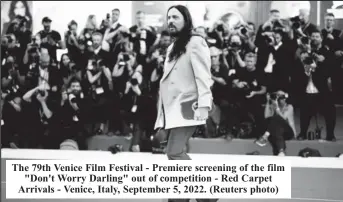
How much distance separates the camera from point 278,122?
502 cm

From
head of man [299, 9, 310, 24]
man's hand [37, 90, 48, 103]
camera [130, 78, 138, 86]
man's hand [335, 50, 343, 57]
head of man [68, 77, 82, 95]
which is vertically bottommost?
man's hand [37, 90, 48, 103]

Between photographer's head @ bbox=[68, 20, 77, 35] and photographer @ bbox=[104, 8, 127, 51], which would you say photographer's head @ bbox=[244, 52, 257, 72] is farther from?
photographer's head @ bbox=[68, 20, 77, 35]

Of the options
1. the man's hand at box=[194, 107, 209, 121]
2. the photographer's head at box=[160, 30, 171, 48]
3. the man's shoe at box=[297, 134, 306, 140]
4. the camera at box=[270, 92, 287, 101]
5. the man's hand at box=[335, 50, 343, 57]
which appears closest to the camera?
the man's hand at box=[194, 107, 209, 121]

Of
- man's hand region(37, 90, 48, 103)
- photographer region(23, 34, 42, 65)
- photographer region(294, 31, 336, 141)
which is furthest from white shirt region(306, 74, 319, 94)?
photographer region(23, 34, 42, 65)

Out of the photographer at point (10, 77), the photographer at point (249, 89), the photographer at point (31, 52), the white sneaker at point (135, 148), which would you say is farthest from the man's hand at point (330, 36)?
the photographer at point (10, 77)

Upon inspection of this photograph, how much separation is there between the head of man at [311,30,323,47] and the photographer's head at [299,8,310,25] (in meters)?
0.41

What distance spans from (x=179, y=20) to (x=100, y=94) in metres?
2.46

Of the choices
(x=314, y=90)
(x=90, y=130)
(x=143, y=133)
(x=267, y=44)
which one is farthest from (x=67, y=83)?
(x=314, y=90)

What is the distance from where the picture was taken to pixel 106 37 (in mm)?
5695

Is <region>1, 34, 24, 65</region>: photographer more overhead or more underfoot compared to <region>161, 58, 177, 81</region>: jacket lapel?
more underfoot

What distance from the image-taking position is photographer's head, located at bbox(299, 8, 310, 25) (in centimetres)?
548

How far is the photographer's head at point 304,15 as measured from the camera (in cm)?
548

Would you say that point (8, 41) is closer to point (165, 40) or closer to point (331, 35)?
point (165, 40)
